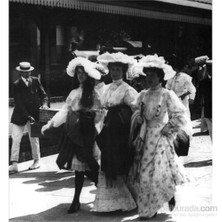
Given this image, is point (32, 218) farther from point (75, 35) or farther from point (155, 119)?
point (75, 35)

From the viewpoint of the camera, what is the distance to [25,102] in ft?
21.5

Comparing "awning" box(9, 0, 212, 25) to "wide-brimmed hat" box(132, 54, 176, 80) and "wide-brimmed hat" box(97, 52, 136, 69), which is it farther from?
"wide-brimmed hat" box(132, 54, 176, 80)

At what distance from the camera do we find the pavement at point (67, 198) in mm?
4969

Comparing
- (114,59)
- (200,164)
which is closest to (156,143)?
(114,59)

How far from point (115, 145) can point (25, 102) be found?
6.62 ft

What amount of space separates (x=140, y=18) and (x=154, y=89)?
293 cm

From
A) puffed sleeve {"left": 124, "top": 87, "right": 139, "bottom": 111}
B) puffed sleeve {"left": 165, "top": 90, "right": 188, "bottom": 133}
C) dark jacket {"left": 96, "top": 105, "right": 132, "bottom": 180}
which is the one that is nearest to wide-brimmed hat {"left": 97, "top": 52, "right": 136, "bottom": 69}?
puffed sleeve {"left": 124, "top": 87, "right": 139, "bottom": 111}

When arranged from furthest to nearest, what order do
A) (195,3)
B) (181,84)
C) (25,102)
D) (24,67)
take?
(195,3) → (181,84) → (25,102) → (24,67)

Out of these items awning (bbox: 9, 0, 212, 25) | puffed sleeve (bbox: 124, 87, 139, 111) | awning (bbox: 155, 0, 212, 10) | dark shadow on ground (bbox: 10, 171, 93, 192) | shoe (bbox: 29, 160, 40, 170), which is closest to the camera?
puffed sleeve (bbox: 124, 87, 139, 111)

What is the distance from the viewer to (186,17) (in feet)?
25.2

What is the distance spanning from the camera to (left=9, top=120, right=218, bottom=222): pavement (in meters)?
4.97

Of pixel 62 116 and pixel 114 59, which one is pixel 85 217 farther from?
pixel 114 59
